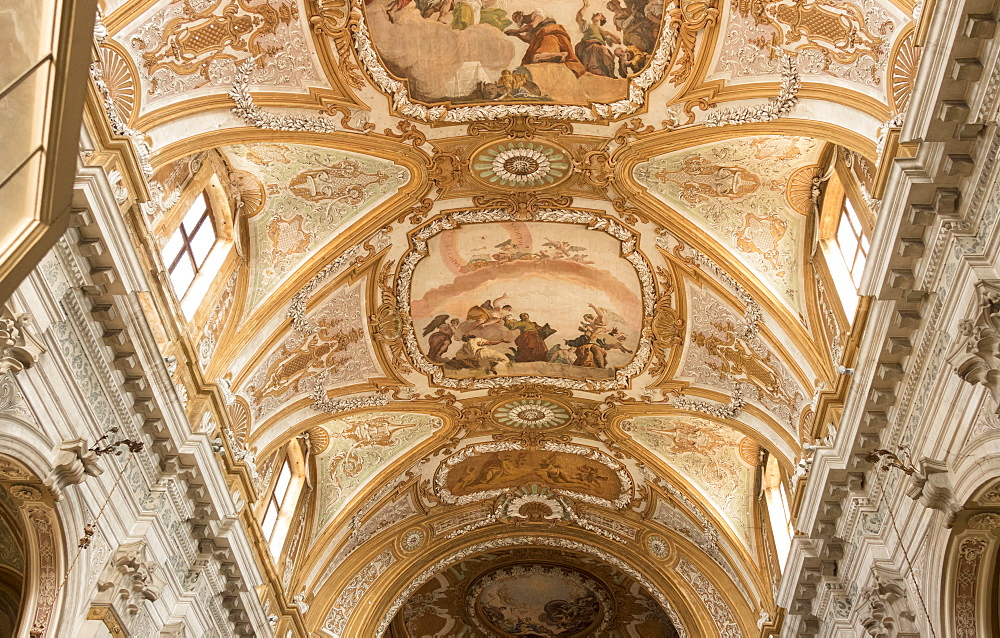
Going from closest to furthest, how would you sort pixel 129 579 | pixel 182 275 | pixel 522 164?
1. pixel 129 579
2. pixel 182 275
3. pixel 522 164

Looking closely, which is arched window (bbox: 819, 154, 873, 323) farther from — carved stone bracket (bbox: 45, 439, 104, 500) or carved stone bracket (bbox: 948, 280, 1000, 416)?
carved stone bracket (bbox: 45, 439, 104, 500)

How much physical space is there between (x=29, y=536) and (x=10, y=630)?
4936mm

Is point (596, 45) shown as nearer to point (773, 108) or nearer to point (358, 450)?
point (773, 108)

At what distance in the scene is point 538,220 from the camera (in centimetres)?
1498

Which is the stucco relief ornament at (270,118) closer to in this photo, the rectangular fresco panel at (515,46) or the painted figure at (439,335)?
the rectangular fresco panel at (515,46)

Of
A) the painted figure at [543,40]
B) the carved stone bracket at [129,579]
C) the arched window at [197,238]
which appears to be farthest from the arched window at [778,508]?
the carved stone bracket at [129,579]

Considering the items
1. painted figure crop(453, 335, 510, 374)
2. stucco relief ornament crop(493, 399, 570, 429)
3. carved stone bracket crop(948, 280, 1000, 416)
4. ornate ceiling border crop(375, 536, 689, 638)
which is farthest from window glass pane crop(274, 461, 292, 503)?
carved stone bracket crop(948, 280, 1000, 416)

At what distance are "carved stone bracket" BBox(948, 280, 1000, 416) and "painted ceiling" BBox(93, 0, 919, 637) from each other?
241 centimetres

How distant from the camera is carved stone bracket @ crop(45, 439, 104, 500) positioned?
9366 mm

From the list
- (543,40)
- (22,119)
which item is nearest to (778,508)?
(543,40)

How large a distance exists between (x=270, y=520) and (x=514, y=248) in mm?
6862

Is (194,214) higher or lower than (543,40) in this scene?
lower

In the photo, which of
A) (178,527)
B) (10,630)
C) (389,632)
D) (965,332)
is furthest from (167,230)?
(389,632)

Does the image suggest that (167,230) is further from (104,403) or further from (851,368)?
(851,368)
